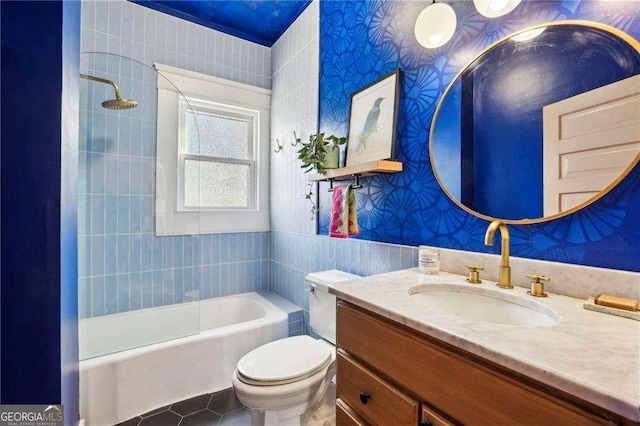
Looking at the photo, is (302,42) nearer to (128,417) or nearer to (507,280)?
(507,280)

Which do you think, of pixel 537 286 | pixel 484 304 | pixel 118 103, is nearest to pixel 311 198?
pixel 484 304

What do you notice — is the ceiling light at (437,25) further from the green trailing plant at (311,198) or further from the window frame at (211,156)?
the window frame at (211,156)

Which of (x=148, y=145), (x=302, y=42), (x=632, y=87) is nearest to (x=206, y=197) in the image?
(x=148, y=145)

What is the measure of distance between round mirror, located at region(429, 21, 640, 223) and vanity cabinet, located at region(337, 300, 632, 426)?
0.61 meters

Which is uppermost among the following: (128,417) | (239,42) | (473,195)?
(239,42)

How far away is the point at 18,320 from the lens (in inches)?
17.9

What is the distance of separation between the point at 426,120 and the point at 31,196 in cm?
133

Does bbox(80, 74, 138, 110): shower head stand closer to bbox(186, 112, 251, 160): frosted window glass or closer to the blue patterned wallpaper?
bbox(186, 112, 251, 160): frosted window glass

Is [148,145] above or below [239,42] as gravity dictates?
below

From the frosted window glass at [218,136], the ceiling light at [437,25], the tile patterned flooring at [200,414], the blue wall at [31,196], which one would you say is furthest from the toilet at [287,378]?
the frosted window glass at [218,136]

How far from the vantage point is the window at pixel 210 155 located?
2322 mm

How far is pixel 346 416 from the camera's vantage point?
931mm

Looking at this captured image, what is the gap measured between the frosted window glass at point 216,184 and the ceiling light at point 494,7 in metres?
2.10

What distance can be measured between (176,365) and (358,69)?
2076 mm
